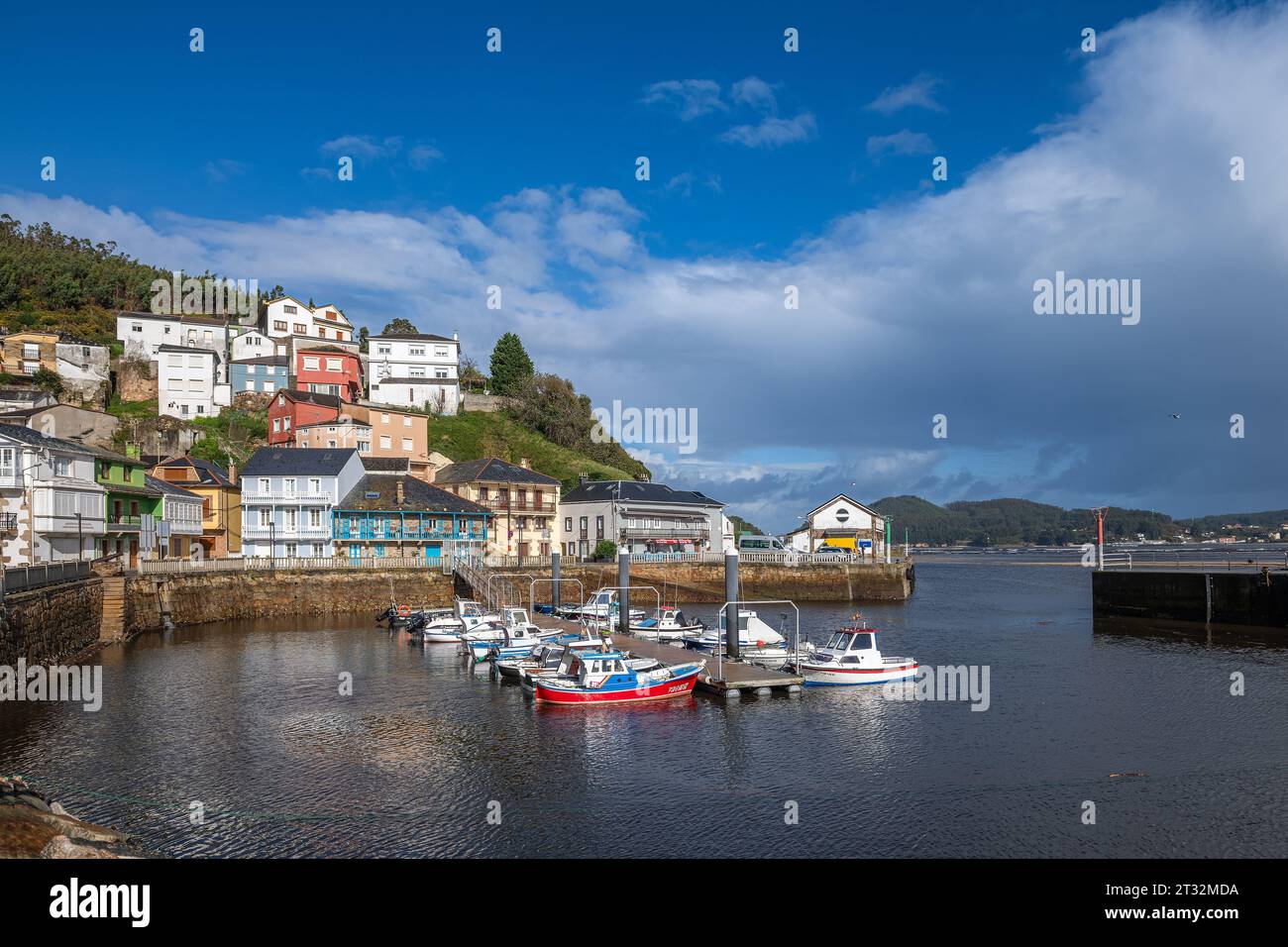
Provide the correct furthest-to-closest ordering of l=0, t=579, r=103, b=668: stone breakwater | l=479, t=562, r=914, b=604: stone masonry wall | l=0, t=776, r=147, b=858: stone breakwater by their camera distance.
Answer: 1. l=479, t=562, r=914, b=604: stone masonry wall
2. l=0, t=579, r=103, b=668: stone breakwater
3. l=0, t=776, r=147, b=858: stone breakwater

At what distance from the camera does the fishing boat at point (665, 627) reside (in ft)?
182

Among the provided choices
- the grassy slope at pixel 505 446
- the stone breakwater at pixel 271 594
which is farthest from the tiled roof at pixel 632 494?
the stone breakwater at pixel 271 594

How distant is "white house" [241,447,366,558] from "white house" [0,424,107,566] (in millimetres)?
20238

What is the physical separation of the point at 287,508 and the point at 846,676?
183 feet

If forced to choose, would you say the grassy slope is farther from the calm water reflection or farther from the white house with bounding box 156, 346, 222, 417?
the calm water reflection

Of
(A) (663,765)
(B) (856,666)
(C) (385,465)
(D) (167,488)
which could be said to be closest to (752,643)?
(B) (856,666)

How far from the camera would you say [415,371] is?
126 meters

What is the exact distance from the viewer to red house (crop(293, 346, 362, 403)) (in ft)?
374

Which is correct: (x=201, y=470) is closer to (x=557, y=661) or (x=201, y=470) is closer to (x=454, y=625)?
(x=454, y=625)

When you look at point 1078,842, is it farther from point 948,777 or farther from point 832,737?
point 832,737

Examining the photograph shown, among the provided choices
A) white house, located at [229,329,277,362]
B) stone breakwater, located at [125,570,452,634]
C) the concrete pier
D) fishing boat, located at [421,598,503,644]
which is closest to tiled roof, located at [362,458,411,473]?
stone breakwater, located at [125,570,452,634]

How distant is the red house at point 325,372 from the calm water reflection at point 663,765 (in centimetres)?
7114

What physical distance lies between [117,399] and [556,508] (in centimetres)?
5684

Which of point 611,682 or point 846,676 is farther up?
point 611,682
